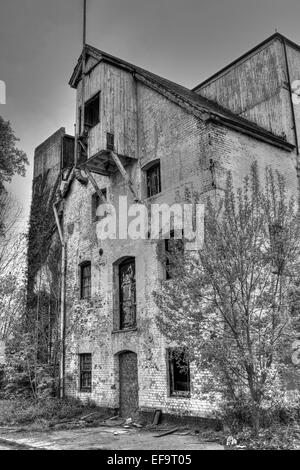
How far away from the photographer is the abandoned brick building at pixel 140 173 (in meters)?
13.8

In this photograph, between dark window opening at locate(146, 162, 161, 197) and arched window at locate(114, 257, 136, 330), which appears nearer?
dark window opening at locate(146, 162, 161, 197)

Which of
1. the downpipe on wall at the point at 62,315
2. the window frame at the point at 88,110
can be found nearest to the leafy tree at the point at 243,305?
the window frame at the point at 88,110

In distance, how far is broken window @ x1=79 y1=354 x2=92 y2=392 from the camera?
664 inches

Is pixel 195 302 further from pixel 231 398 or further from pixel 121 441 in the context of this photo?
pixel 121 441

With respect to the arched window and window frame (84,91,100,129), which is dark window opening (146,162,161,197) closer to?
the arched window

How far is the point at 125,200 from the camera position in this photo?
16.5 meters

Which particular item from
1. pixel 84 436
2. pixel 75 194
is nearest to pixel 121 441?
pixel 84 436

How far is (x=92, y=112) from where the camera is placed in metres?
18.2

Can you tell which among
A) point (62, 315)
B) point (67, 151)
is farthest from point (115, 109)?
point (62, 315)

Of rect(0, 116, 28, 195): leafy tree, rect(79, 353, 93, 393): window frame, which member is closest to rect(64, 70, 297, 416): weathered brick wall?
rect(79, 353, 93, 393): window frame

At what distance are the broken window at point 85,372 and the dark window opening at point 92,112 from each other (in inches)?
349

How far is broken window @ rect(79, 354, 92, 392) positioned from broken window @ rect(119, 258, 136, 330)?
2.31m

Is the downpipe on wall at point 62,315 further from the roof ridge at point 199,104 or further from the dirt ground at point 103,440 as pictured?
the roof ridge at point 199,104
